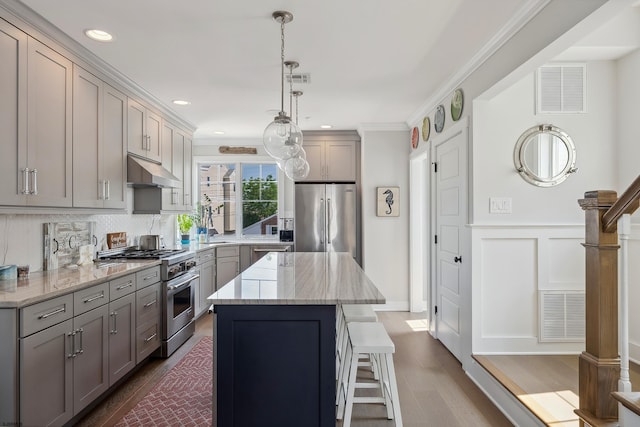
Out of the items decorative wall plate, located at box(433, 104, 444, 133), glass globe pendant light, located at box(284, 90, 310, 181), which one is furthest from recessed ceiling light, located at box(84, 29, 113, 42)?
decorative wall plate, located at box(433, 104, 444, 133)

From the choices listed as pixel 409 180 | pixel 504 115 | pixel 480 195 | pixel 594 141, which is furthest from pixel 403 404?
pixel 409 180

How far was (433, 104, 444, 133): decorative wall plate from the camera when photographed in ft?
13.1

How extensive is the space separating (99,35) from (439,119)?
310cm

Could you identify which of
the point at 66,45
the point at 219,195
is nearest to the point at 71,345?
the point at 66,45

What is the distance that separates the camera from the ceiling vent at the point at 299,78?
3.52 m

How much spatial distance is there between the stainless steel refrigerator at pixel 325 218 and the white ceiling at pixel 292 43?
60.5 inches

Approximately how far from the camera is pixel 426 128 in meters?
4.57

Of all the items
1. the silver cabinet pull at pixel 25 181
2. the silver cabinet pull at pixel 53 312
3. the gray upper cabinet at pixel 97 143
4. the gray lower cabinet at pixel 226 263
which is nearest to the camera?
the silver cabinet pull at pixel 53 312

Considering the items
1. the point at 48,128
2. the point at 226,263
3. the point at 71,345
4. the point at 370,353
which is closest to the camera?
the point at 370,353

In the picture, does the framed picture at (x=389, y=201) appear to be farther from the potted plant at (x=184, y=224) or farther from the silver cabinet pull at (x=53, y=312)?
the silver cabinet pull at (x=53, y=312)

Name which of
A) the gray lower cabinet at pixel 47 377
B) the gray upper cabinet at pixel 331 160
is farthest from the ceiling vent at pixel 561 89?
the gray lower cabinet at pixel 47 377

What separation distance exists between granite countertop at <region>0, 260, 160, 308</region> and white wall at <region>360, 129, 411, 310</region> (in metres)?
3.01

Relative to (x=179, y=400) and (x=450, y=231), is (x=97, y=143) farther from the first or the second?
(x=450, y=231)

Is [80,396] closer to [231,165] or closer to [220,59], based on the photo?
[220,59]
